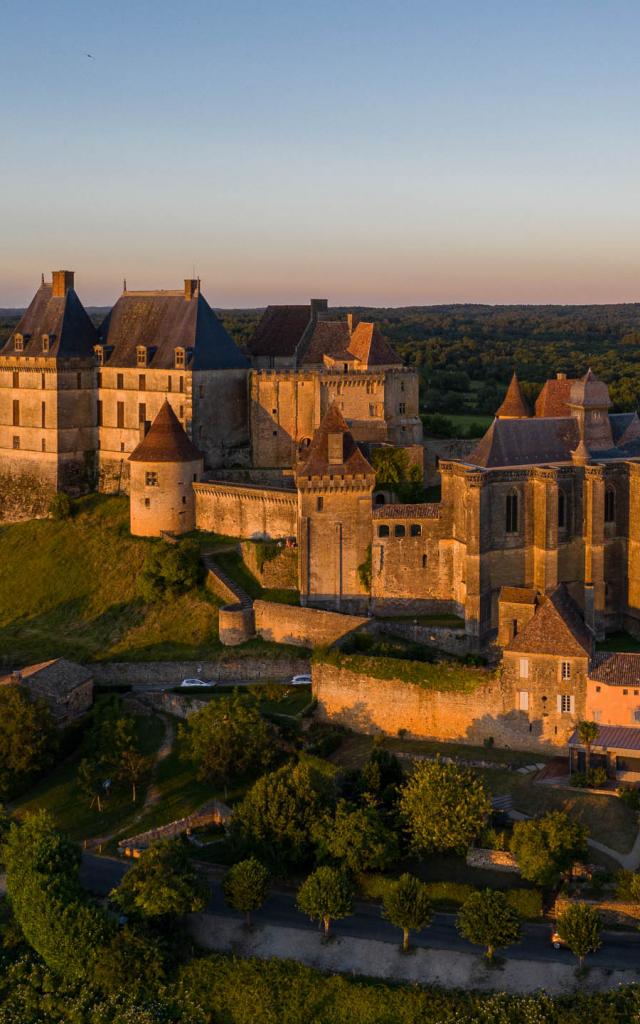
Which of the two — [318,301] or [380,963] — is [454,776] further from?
[318,301]

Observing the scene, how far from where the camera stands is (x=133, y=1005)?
34531mm

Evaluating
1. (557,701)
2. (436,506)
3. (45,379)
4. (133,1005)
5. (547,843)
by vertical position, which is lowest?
(133,1005)

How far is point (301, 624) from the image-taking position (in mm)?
49750

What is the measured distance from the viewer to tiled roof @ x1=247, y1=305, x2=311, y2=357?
64.4 meters

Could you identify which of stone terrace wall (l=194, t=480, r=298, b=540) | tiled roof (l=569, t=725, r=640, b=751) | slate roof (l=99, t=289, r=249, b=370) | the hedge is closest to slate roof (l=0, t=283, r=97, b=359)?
slate roof (l=99, t=289, r=249, b=370)

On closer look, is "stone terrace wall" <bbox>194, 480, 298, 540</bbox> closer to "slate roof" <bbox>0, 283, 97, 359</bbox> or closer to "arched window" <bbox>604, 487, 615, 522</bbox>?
"slate roof" <bbox>0, 283, 97, 359</bbox>

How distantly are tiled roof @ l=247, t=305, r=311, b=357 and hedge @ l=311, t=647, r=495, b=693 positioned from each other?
22303 mm

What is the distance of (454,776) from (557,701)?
17.3ft

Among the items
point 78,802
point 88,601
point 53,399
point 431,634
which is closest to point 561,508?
point 431,634

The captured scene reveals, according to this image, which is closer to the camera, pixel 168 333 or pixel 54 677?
pixel 54 677

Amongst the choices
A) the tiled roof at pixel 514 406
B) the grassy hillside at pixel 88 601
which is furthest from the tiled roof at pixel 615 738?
the tiled roof at pixel 514 406

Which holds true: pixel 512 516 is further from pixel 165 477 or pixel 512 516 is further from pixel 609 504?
pixel 165 477

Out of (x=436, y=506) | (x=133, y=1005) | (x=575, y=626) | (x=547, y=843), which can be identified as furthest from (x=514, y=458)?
(x=133, y=1005)

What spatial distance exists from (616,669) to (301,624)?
1276 centimetres
